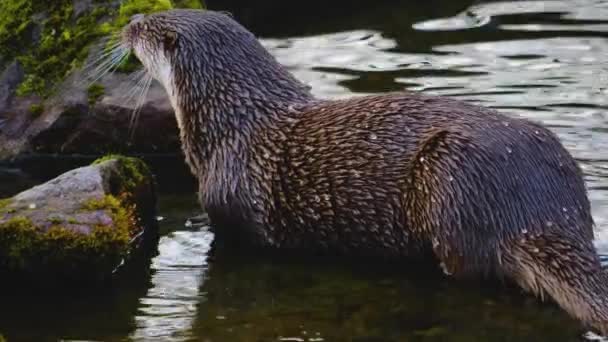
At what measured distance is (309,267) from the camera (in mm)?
6445

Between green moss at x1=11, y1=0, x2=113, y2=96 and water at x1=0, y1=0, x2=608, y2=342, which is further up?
green moss at x1=11, y1=0, x2=113, y2=96

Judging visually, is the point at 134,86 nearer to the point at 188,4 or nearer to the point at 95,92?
the point at 95,92

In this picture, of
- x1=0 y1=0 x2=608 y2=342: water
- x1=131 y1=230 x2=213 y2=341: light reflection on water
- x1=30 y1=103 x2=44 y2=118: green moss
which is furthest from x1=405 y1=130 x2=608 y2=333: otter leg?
x1=30 y1=103 x2=44 y2=118: green moss

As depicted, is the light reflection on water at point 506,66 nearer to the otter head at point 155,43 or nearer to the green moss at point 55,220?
the otter head at point 155,43

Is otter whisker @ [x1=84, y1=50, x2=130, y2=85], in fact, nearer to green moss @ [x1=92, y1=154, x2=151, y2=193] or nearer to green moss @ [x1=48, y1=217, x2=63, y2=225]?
green moss @ [x1=92, y1=154, x2=151, y2=193]

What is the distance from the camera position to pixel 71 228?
6059 mm

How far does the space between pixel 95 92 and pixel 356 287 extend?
103 inches

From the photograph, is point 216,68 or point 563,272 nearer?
point 563,272

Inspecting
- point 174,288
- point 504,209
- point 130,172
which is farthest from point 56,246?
point 504,209

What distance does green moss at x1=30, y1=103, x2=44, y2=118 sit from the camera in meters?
8.30

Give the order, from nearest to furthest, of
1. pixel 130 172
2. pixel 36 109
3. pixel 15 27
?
pixel 130 172
pixel 36 109
pixel 15 27

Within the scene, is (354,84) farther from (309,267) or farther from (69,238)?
(69,238)

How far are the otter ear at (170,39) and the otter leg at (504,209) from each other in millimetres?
1562

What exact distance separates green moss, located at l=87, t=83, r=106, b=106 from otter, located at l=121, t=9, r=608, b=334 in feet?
2.81
